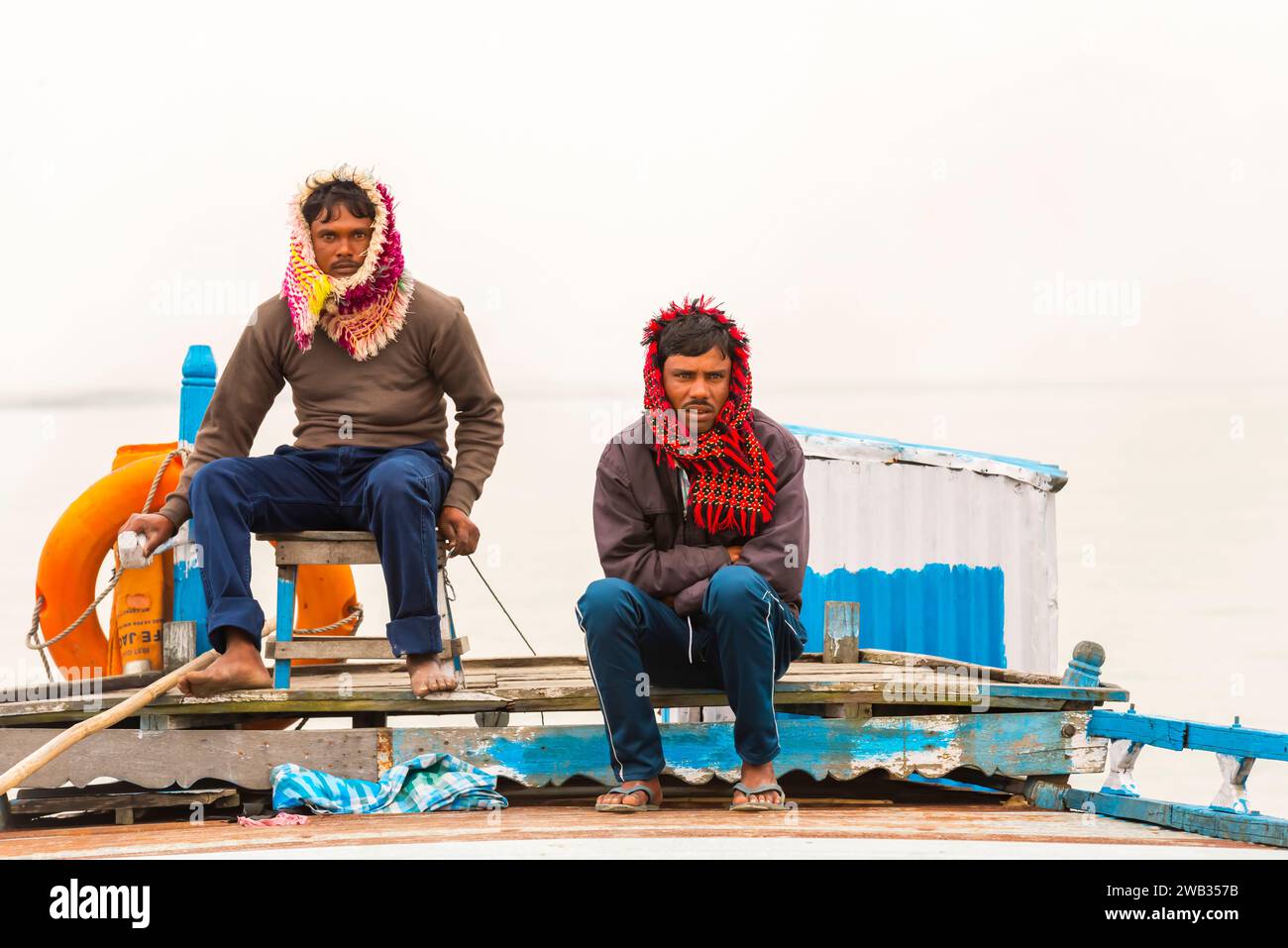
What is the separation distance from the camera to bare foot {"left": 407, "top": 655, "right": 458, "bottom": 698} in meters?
5.05

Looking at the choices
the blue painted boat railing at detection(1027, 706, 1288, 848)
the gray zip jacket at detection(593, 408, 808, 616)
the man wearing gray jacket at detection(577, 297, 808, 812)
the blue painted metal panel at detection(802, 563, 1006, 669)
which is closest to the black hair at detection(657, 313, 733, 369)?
the man wearing gray jacket at detection(577, 297, 808, 812)

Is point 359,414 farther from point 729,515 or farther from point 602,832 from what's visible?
point 602,832

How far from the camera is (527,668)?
6.24 meters

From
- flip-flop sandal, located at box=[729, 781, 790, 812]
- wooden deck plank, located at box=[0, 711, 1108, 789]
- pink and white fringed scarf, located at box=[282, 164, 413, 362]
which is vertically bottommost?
flip-flop sandal, located at box=[729, 781, 790, 812]

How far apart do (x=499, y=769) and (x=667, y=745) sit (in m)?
0.53

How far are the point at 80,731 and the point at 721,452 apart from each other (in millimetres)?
2065

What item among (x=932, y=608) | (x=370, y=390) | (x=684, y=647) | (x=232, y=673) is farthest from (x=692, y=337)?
(x=932, y=608)

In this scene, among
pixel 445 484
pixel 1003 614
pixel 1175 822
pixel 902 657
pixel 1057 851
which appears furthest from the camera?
pixel 1003 614

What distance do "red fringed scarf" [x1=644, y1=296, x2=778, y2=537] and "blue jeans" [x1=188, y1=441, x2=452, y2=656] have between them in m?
0.77

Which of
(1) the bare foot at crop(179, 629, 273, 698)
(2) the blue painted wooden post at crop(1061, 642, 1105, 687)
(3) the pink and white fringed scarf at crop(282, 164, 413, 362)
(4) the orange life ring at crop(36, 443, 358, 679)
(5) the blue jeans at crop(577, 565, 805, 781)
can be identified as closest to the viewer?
(5) the blue jeans at crop(577, 565, 805, 781)

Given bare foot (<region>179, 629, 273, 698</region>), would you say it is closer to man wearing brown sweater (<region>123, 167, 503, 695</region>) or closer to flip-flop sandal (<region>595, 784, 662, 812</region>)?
man wearing brown sweater (<region>123, 167, 503, 695</region>)

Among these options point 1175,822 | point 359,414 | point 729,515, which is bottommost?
point 1175,822

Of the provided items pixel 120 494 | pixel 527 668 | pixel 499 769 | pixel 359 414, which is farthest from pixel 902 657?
pixel 120 494

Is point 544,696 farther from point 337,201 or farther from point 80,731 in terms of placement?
point 337,201
